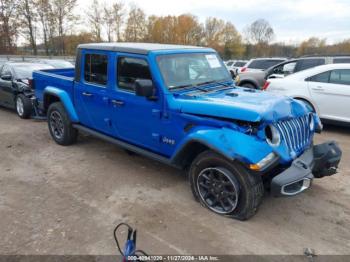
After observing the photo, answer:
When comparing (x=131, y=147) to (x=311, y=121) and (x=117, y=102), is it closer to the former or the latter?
(x=117, y=102)

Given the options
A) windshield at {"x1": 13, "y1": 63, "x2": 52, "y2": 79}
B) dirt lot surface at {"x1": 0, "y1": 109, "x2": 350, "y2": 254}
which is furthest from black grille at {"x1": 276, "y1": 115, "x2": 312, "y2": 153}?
windshield at {"x1": 13, "y1": 63, "x2": 52, "y2": 79}

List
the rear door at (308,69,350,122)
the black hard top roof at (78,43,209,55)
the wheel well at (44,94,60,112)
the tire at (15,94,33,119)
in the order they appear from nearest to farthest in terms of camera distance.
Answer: the black hard top roof at (78,43,209,55) → the wheel well at (44,94,60,112) → the rear door at (308,69,350,122) → the tire at (15,94,33,119)

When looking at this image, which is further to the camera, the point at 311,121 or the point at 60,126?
the point at 60,126

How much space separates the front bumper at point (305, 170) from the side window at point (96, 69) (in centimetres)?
298

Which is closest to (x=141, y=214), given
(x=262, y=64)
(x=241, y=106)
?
(x=241, y=106)

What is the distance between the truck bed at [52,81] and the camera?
5594 millimetres

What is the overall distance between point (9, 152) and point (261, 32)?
265 feet

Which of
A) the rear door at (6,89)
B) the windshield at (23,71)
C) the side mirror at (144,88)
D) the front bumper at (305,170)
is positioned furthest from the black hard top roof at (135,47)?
the rear door at (6,89)

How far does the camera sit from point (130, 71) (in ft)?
14.2

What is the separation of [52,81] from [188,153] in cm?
359

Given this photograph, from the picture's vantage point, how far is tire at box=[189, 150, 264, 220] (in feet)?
10.6

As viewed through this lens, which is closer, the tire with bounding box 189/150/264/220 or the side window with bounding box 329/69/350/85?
the tire with bounding box 189/150/264/220

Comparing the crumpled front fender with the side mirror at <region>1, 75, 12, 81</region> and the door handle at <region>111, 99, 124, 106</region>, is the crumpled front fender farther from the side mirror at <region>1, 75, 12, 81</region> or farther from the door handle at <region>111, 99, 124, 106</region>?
the side mirror at <region>1, 75, 12, 81</region>

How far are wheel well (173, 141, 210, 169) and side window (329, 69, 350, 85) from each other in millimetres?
4667
